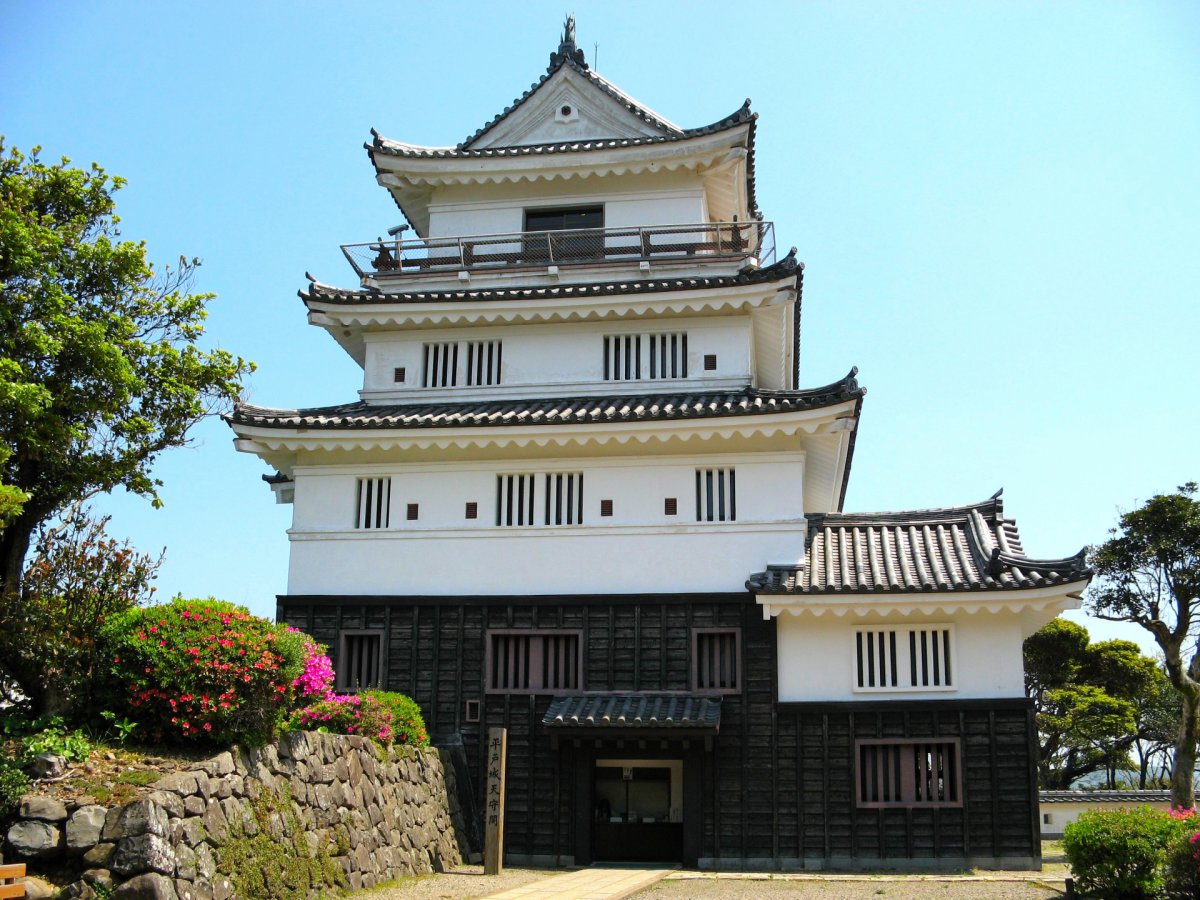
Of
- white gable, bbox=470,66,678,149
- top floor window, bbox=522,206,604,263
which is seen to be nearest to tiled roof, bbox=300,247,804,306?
top floor window, bbox=522,206,604,263

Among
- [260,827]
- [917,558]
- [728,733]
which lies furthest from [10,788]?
[917,558]

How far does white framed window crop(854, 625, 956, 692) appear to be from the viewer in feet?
64.0

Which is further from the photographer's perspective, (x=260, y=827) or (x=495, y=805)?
(x=495, y=805)

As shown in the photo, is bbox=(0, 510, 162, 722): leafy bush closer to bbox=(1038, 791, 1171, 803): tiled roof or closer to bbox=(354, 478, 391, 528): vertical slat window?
bbox=(354, 478, 391, 528): vertical slat window

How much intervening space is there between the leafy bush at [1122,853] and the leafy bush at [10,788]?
39.9 feet

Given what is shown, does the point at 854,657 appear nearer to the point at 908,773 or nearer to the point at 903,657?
the point at 903,657

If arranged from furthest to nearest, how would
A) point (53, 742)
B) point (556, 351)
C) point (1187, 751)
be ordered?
point (1187, 751) < point (556, 351) < point (53, 742)

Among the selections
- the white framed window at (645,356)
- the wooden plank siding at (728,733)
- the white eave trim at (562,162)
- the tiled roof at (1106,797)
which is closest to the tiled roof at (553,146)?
the white eave trim at (562,162)

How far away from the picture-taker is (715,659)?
65.7 feet

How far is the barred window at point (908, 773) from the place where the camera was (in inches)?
746

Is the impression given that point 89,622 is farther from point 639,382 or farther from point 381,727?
point 639,382

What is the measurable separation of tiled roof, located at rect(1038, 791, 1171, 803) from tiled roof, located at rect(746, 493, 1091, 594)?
14.6 m

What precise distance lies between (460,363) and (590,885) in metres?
11.4

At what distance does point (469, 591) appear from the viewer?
68.8ft
